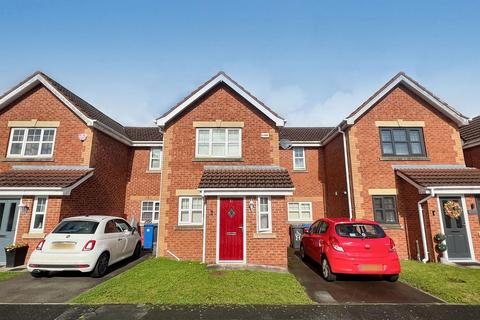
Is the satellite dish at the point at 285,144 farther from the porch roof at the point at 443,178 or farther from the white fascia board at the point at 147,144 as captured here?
the white fascia board at the point at 147,144

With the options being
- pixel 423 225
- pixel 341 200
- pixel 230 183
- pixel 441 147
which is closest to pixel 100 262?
pixel 230 183

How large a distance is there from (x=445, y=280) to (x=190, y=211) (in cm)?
873

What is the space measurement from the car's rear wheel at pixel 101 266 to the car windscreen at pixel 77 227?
0.88 m

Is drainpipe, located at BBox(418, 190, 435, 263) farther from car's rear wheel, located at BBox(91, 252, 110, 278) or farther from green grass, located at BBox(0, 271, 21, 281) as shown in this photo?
green grass, located at BBox(0, 271, 21, 281)

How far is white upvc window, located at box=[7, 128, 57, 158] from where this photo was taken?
37.0ft

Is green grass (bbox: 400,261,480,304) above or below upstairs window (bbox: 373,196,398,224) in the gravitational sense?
below

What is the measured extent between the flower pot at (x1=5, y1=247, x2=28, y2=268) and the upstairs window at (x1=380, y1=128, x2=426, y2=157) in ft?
50.8

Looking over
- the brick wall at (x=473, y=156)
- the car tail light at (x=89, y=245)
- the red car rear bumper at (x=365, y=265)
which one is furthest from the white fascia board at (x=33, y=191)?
the brick wall at (x=473, y=156)

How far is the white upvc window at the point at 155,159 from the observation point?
48.4 feet

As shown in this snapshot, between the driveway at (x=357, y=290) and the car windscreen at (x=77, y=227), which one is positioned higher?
the car windscreen at (x=77, y=227)

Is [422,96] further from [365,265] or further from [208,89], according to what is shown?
[208,89]

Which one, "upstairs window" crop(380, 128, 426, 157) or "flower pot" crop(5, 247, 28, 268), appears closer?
"flower pot" crop(5, 247, 28, 268)

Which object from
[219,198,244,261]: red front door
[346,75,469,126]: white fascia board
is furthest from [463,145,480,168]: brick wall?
[219,198,244,261]: red front door

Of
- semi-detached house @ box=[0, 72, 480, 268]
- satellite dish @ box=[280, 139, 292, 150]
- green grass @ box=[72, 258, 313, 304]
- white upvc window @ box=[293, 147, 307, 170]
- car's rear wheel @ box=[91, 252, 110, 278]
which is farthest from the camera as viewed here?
white upvc window @ box=[293, 147, 307, 170]
